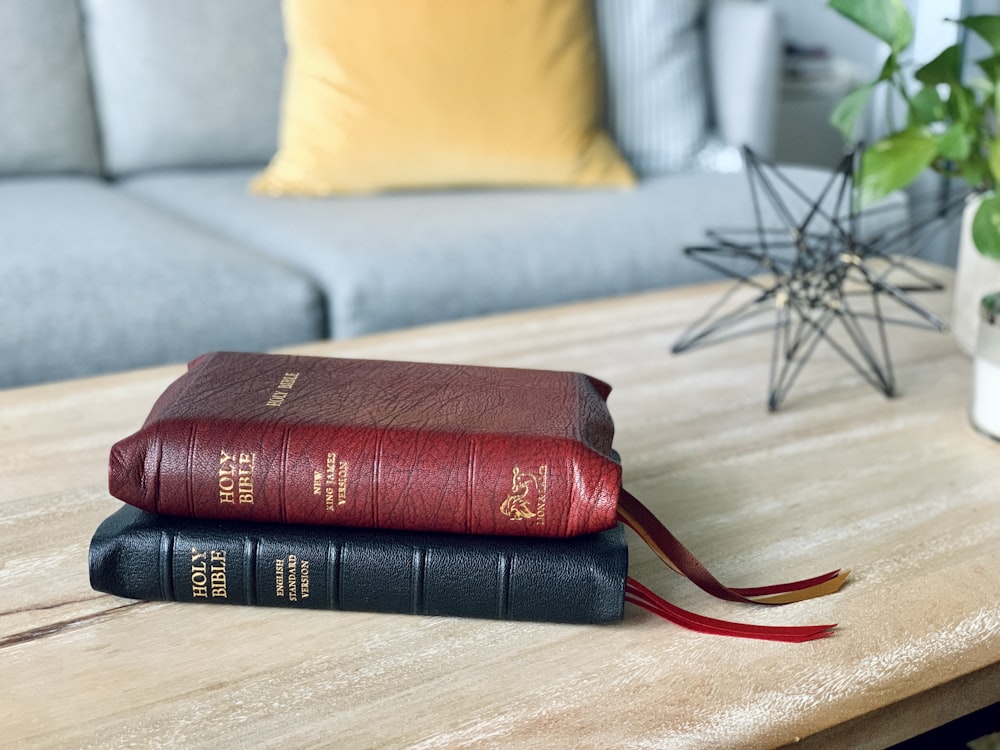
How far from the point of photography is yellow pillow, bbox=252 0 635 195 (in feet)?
5.43

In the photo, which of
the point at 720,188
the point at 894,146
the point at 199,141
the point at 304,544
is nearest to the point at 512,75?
the point at 720,188

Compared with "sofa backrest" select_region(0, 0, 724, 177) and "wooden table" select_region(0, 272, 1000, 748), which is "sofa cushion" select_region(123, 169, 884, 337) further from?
"wooden table" select_region(0, 272, 1000, 748)

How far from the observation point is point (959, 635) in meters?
0.56

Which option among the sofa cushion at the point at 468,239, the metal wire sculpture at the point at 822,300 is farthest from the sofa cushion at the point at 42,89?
the metal wire sculpture at the point at 822,300

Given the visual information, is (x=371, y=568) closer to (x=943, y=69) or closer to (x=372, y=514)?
(x=372, y=514)

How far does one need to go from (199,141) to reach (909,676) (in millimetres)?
1683

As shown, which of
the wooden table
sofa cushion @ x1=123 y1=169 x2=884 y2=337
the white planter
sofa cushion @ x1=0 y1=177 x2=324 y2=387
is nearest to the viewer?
the wooden table

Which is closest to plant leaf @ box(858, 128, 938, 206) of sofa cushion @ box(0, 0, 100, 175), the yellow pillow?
the yellow pillow

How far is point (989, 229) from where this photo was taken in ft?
2.43

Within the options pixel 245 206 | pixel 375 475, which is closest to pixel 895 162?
pixel 375 475

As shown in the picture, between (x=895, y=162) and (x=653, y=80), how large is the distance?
1228mm

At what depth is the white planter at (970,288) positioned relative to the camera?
3.25ft

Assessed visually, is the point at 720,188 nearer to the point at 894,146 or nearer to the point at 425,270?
the point at 425,270

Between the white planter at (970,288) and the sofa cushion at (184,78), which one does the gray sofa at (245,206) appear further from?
the white planter at (970,288)
